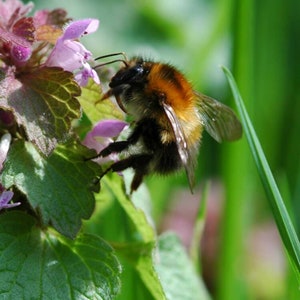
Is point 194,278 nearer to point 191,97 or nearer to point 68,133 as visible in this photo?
point 191,97

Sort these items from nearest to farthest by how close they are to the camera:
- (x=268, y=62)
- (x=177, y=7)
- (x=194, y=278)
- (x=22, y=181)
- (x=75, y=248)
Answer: (x=22, y=181) → (x=75, y=248) → (x=194, y=278) → (x=268, y=62) → (x=177, y=7)

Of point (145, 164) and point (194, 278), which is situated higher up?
point (145, 164)

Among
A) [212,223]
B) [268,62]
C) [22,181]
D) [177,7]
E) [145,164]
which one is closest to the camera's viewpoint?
[22,181]

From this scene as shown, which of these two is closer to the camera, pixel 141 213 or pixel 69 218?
pixel 69 218

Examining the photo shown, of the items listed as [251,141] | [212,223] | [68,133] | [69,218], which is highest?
[251,141]

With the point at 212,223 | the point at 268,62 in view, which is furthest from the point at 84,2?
the point at 212,223

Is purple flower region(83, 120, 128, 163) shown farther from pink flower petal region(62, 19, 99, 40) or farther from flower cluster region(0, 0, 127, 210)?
pink flower petal region(62, 19, 99, 40)

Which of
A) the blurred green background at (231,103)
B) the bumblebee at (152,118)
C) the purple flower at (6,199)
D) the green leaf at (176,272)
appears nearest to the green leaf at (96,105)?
the bumblebee at (152,118)

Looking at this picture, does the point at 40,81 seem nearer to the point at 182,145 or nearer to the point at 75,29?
the point at 75,29
